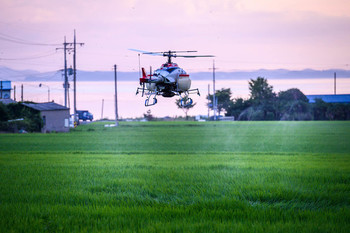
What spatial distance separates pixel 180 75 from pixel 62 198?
220 inches

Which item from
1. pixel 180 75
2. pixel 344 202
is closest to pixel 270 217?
pixel 344 202

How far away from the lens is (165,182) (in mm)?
16422

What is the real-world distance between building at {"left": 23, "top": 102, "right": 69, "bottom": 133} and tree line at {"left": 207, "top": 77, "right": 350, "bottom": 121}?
37254 mm

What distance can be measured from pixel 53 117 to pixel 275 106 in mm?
51817

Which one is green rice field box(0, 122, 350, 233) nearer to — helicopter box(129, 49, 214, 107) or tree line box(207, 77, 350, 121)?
helicopter box(129, 49, 214, 107)

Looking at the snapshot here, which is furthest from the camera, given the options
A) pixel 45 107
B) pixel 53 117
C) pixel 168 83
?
pixel 45 107

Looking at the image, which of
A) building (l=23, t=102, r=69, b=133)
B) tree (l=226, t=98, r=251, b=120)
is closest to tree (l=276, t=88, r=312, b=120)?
tree (l=226, t=98, r=251, b=120)

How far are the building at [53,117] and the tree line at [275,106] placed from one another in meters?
37.3

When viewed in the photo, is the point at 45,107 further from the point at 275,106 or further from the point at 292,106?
the point at 292,106

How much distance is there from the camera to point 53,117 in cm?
6556

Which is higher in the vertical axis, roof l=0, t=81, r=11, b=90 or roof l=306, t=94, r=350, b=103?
roof l=0, t=81, r=11, b=90

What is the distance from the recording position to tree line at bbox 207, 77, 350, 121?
93.7 metres

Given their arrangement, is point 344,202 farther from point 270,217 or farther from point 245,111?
point 245,111

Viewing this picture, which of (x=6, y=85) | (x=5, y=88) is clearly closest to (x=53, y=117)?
(x=5, y=88)
